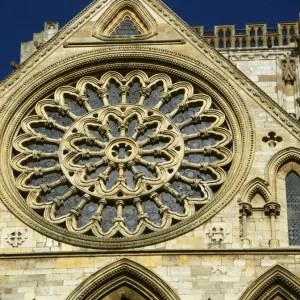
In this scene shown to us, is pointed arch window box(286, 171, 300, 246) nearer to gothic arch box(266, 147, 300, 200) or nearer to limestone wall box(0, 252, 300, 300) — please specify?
gothic arch box(266, 147, 300, 200)

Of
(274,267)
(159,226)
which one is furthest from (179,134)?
(274,267)

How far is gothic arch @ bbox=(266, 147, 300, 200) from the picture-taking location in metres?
26.1

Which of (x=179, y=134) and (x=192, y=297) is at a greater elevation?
(x=179, y=134)

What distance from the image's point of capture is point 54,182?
26.7 m

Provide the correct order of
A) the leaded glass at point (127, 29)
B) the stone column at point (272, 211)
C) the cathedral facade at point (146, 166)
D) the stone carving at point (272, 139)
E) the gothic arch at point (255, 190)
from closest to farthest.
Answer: the cathedral facade at point (146, 166) < the stone column at point (272, 211) < the gothic arch at point (255, 190) < the stone carving at point (272, 139) < the leaded glass at point (127, 29)

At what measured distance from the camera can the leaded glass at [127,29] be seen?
96.2 feet

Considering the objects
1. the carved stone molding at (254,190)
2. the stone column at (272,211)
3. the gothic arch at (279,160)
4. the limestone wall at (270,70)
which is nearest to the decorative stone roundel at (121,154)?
the carved stone molding at (254,190)

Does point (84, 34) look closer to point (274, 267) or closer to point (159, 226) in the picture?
point (159, 226)

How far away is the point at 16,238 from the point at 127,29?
243 inches

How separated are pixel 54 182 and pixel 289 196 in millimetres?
4701

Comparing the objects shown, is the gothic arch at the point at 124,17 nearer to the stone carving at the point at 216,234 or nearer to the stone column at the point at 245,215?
the stone column at the point at 245,215

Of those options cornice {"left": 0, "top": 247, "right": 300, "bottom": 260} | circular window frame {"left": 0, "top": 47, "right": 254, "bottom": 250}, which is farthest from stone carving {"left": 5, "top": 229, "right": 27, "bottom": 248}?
cornice {"left": 0, "top": 247, "right": 300, "bottom": 260}

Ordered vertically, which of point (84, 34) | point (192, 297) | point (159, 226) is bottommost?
point (192, 297)

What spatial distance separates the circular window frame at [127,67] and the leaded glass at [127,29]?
2.59 ft
